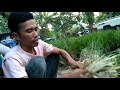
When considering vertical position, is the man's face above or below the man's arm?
above

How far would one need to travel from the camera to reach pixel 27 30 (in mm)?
2082

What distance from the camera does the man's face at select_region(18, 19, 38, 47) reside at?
6.80ft

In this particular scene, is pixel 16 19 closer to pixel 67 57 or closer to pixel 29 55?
pixel 29 55

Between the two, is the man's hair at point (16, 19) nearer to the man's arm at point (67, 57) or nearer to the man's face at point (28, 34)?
the man's face at point (28, 34)

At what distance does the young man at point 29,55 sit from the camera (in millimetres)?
1908

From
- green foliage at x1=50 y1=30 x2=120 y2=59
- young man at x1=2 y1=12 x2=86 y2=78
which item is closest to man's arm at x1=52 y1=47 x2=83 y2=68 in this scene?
young man at x1=2 y1=12 x2=86 y2=78

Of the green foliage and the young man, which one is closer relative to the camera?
the young man

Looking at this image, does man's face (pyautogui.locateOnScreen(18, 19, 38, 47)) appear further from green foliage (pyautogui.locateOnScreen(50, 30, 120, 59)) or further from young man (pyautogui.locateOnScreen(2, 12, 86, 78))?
green foliage (pyautogui.locateOnScreen(50, 30, 120, 59))

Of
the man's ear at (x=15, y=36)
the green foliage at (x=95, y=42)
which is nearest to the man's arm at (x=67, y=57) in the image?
the green foliage at (x=95, y=42)

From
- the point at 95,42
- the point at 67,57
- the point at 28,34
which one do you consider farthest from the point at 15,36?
the point at 95,42
